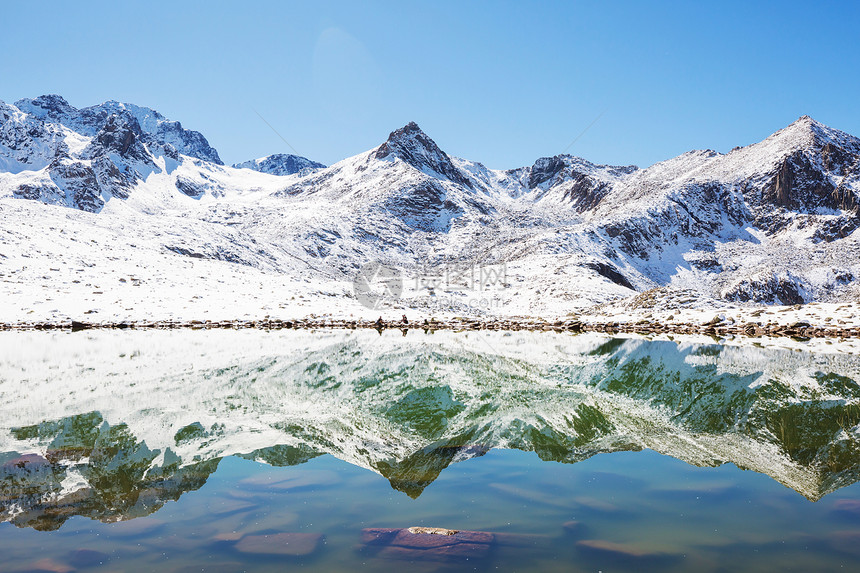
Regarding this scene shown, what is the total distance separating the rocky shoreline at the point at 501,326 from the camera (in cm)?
2890

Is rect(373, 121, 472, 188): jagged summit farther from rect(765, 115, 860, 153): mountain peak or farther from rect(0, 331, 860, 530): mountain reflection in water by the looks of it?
rect(0, 331, 860, 530): mountain reflection in water

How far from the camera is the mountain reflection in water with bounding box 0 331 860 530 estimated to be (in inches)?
273

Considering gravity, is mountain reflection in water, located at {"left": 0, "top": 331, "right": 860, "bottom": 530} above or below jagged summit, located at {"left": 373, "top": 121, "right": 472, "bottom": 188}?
below

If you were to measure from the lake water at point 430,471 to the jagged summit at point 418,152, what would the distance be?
441 feet

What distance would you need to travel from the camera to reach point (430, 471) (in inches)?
284

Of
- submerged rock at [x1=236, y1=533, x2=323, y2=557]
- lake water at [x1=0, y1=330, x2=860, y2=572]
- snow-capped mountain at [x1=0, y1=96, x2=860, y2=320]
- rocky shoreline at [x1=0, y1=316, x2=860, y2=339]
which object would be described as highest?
snow-capped mountain at [x1=0, y1=96, x2=860, y2=320]

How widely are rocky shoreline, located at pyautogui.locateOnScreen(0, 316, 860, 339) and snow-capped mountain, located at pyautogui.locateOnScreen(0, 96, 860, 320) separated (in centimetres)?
407

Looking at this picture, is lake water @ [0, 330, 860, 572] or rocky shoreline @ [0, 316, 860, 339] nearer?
lake water @ [0, 330, 860, 572]

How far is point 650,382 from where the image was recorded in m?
14.5

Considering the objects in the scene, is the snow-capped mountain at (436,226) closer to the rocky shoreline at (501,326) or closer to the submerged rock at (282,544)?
the rocky shoreline at (501,326)

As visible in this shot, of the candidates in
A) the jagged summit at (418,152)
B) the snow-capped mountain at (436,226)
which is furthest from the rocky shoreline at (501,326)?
the jagged summit at (418,152)

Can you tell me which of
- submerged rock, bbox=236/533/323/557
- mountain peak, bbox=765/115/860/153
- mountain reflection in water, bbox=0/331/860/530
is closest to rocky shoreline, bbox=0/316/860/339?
mountain reflection in water, bbox=0/331/860/530

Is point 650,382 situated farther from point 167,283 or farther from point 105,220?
point 105,220

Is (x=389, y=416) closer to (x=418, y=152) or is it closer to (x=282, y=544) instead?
(x=282, y=544)
